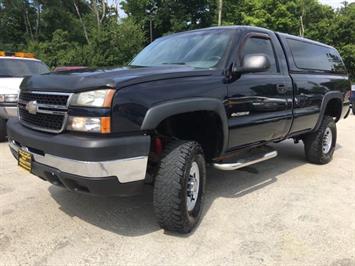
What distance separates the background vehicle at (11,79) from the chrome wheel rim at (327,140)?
208 inches

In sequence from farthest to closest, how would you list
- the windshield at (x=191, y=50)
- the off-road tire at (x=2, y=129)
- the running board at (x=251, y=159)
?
the off-road tire at (x=2, y=129) < the windshield at (x=191, y=50) < the running board at (x=251, y=159)

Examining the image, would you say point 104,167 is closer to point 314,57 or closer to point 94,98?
point 94,98

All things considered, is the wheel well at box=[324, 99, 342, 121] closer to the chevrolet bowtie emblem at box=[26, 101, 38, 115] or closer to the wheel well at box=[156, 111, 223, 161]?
the wheel well at box=[156, 111, 223, 161]

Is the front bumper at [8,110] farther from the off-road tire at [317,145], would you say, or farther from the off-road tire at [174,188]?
the off-road tire at [317,145]

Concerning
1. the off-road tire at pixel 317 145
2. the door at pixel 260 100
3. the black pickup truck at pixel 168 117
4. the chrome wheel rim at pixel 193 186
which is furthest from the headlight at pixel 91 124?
the off-road tire at pixel 317 145

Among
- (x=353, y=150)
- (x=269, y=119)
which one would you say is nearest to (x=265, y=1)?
(x=353, y=150)

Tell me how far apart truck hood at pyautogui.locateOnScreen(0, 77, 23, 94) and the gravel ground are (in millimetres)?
2471

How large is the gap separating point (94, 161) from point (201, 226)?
54.3 inches

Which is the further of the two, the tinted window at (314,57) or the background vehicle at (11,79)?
the background vehicle at (11,79)

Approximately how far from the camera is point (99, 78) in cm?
321

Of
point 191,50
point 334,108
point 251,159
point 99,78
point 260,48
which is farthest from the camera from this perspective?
point 334,108

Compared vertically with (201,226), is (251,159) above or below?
above

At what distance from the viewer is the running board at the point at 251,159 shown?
423cm

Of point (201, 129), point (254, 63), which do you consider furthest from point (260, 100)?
point (201, 129)
